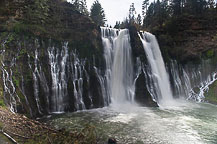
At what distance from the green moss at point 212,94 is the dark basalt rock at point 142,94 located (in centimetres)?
Answer: 1069

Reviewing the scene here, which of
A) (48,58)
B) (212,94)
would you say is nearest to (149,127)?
(48,58)

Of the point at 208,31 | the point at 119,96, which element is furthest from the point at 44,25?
the point at 208,31

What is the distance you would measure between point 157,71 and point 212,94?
9.70 meters

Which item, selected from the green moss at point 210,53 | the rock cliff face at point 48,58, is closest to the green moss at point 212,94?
the green moss at point 210,53

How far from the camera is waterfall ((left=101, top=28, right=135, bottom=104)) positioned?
2085 cm

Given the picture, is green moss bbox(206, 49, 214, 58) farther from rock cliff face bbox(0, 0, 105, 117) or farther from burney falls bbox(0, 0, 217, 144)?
rock cliff face bbox(0, 0, 105, 117)

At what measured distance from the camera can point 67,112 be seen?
1572cm

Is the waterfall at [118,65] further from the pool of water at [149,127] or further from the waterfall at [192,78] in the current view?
the waterfall at [192,78]

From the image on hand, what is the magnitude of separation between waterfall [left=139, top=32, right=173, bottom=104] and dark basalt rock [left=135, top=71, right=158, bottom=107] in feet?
6.33

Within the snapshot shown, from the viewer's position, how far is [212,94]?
24.9 metres

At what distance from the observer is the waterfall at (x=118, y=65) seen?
2085 centimetres

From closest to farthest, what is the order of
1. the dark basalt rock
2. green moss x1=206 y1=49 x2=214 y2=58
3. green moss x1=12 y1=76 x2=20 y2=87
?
green moss x1=12 y1=76 x2=20 y2=87 < the dark basalt rock < green moss x1=206 y1=49 x2=214 y2=58

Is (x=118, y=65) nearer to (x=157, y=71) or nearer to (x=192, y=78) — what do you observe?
(x=157, y=71)

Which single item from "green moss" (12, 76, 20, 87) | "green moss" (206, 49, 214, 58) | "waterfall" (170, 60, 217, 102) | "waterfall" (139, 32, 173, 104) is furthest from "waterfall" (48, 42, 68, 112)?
"green moss" (206, 49, 214, 58)
